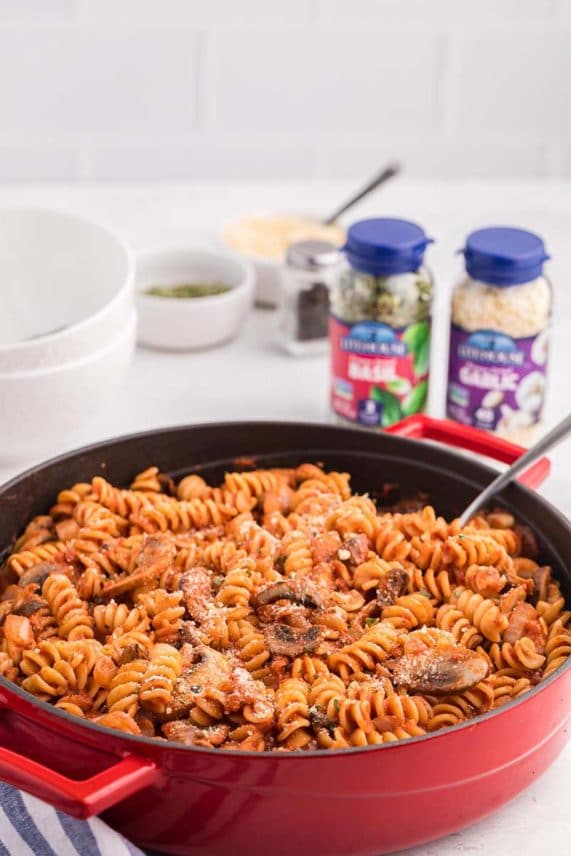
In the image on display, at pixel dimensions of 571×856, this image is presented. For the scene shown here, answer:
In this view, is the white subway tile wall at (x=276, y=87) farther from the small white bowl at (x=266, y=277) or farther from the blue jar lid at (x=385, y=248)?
the blue jar lid at (x=385, y=248)

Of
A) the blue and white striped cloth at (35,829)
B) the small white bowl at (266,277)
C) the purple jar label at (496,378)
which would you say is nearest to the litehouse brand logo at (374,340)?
the purple jar label at (496,378)

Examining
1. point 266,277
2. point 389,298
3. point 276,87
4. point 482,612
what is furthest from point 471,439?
point 276,87

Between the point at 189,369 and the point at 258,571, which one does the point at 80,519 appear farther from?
the point at 189,369

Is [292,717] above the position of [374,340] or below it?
below

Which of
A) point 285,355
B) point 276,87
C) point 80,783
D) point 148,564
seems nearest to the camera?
point 80,783

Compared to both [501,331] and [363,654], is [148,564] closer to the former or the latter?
[363,654]

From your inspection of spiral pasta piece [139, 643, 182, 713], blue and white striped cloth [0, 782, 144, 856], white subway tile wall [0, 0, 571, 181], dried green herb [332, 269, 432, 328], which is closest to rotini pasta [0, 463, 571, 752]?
spiral pasta piece [139, 643, 182, 713]
